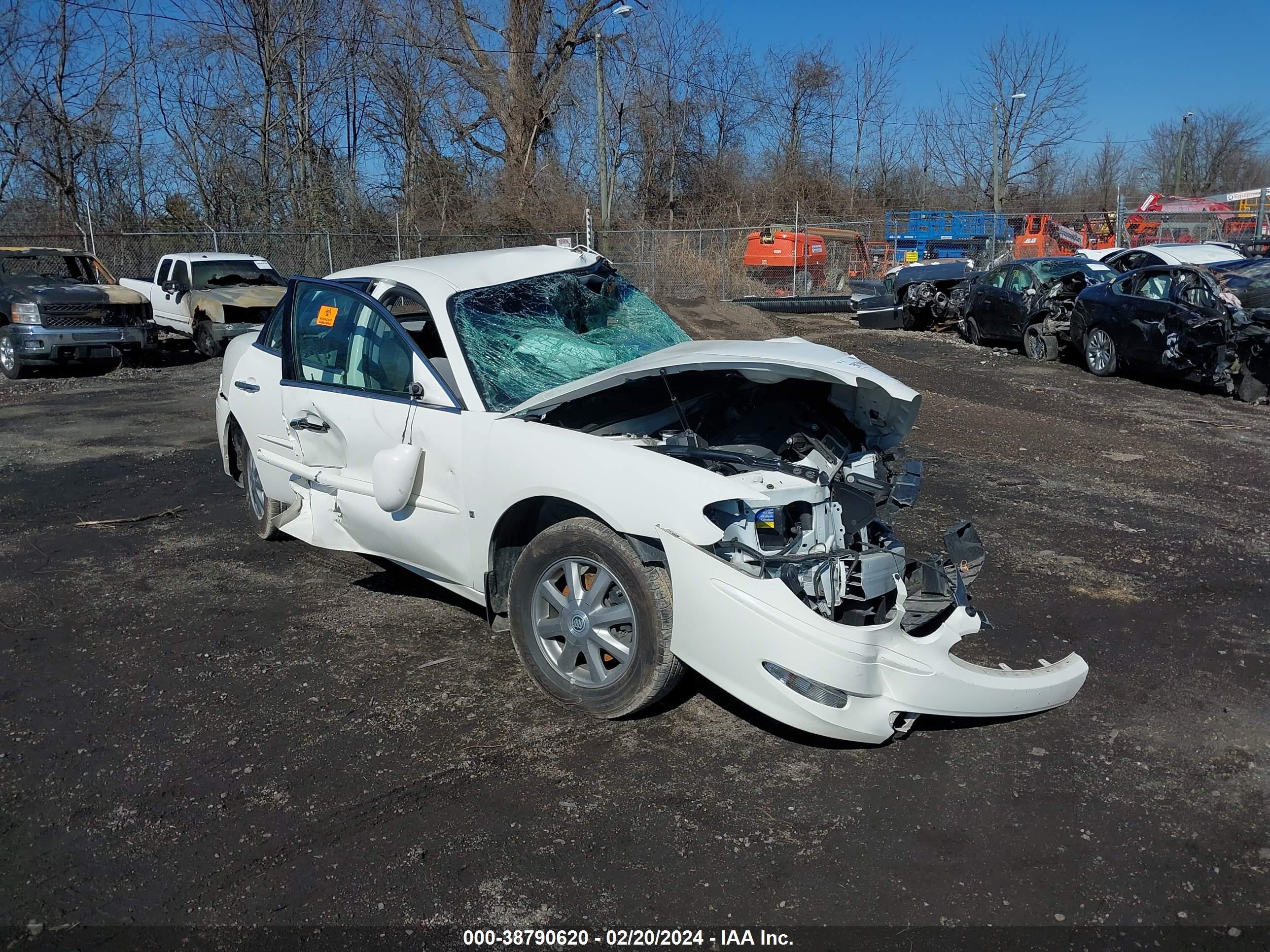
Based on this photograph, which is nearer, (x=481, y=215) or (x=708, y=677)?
(x=708, y=677)

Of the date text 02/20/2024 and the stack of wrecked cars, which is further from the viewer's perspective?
the stack of wrecked cars

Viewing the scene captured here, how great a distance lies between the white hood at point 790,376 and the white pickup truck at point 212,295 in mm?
13666

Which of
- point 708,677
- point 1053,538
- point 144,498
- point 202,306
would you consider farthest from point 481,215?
point 708,677

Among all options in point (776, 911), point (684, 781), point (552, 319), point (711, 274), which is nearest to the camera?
point (776, 911)

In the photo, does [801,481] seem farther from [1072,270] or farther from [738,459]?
[1072,270]

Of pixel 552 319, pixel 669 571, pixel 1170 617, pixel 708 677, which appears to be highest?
pixel 552 319

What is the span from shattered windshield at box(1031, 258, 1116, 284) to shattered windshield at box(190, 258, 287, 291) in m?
13.3

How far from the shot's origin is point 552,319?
519cm

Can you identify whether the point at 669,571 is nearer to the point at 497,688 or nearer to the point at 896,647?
the point at 896,647

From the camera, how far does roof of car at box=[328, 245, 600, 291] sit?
5121mm

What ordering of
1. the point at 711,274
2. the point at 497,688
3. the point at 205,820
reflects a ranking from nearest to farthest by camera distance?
the point at 205,820 → the point at 497,688 → the point at 711,274

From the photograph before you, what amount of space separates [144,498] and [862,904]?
6.83 meters

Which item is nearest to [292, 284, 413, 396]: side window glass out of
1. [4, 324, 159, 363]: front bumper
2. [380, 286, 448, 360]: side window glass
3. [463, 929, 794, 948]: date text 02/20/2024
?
[380, 286, 448, 360]: side window glass

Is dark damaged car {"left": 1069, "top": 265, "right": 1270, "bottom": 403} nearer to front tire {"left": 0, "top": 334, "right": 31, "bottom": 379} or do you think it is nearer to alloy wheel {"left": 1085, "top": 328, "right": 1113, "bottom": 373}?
alloy wheel {"left": 1085, "top": 328, "right": 1113, "bottom": 373}
